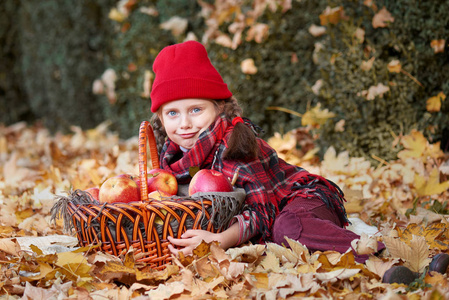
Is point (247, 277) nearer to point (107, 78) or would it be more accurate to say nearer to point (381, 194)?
point (381, 194)

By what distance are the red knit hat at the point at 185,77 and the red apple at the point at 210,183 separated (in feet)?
1.39

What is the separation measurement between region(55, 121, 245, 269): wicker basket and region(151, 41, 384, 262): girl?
0.11m

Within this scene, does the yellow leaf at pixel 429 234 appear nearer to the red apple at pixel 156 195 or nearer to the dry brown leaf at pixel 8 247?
the red apple at pixel 156 195

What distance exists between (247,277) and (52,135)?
22.4ft

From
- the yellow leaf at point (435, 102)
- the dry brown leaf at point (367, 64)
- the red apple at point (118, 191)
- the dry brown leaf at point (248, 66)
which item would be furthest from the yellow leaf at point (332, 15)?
the red apple at point (118, 191)

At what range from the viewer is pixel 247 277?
5.57 feet

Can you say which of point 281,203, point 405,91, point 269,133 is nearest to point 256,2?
point 269,133

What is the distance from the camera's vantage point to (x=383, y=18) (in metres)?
3.22

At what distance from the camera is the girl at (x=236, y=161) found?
200 cm

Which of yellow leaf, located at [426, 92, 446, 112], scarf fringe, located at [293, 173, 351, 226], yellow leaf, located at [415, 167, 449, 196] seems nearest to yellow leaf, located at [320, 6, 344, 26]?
yellow leaf, located at [426, 92, 446, 112]

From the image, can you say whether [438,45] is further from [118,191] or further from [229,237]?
[118,191]

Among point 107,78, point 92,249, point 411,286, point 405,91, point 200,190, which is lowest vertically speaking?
point 411,286

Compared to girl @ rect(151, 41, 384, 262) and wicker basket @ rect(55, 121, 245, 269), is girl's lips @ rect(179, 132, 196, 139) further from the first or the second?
wicker basket @ rect(55, 121, 245, 269)

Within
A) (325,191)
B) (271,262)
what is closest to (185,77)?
(325,191)
